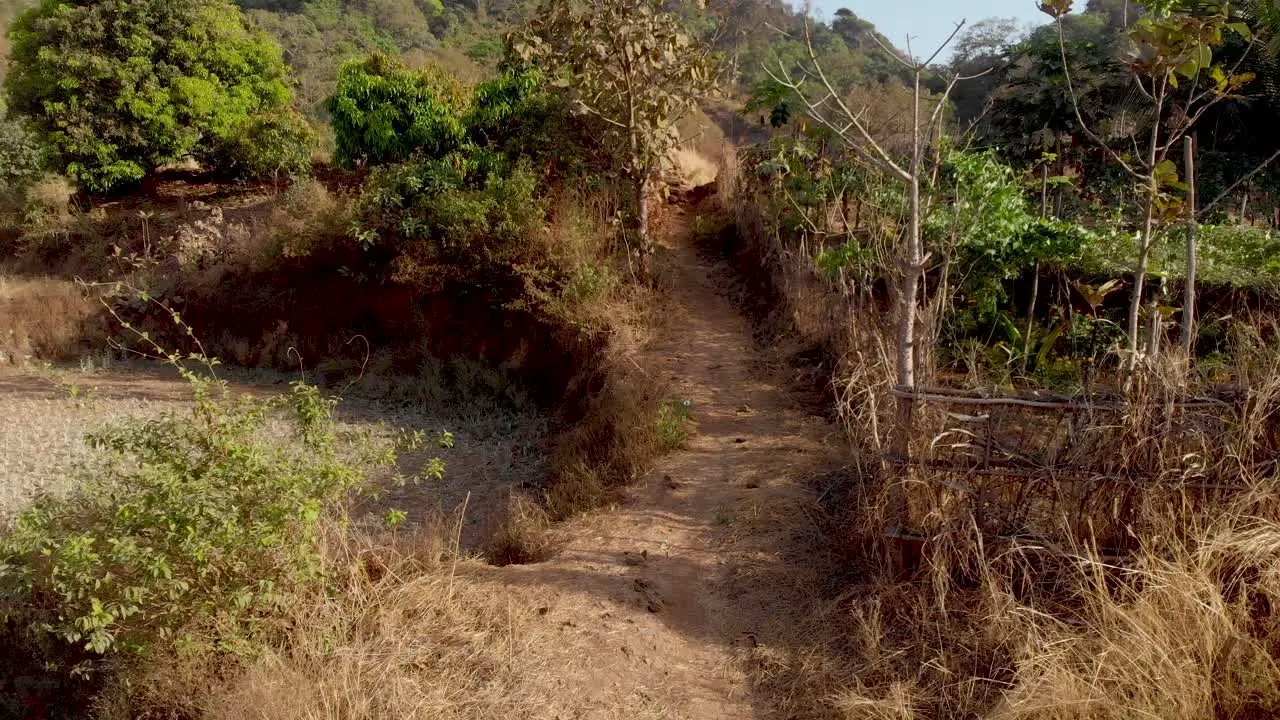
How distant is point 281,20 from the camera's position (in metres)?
27.7

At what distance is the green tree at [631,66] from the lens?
27.2 feet

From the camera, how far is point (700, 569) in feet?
16.3

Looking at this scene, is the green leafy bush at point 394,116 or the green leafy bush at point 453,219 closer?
the green leafy bush at point 453,219

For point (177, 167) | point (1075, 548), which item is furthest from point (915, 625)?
point (177, 167)

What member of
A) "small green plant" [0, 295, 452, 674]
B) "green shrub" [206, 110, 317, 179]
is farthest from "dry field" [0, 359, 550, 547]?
"green shrub" [206, 110, 317, 179]

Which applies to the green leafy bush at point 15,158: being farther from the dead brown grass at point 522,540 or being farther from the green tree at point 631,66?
the dead brown grass at point 522,540

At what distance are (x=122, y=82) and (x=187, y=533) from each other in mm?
11624

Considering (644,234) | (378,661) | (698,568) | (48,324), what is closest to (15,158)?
(48,324)

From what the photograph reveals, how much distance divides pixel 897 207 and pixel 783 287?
4.35ft

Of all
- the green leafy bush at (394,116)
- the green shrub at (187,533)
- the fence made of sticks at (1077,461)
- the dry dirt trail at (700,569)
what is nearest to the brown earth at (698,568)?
the dry dirt trail at (700,569)

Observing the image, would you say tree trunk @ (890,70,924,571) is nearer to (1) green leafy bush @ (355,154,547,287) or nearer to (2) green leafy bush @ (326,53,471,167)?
(1) green leafy bush @ (355,154,547,287)

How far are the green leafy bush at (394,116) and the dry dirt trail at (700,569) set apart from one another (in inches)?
207

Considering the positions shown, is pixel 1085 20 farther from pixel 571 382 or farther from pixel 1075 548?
pixel 1075 548

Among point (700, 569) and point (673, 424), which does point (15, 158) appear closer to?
point (673, 424)
